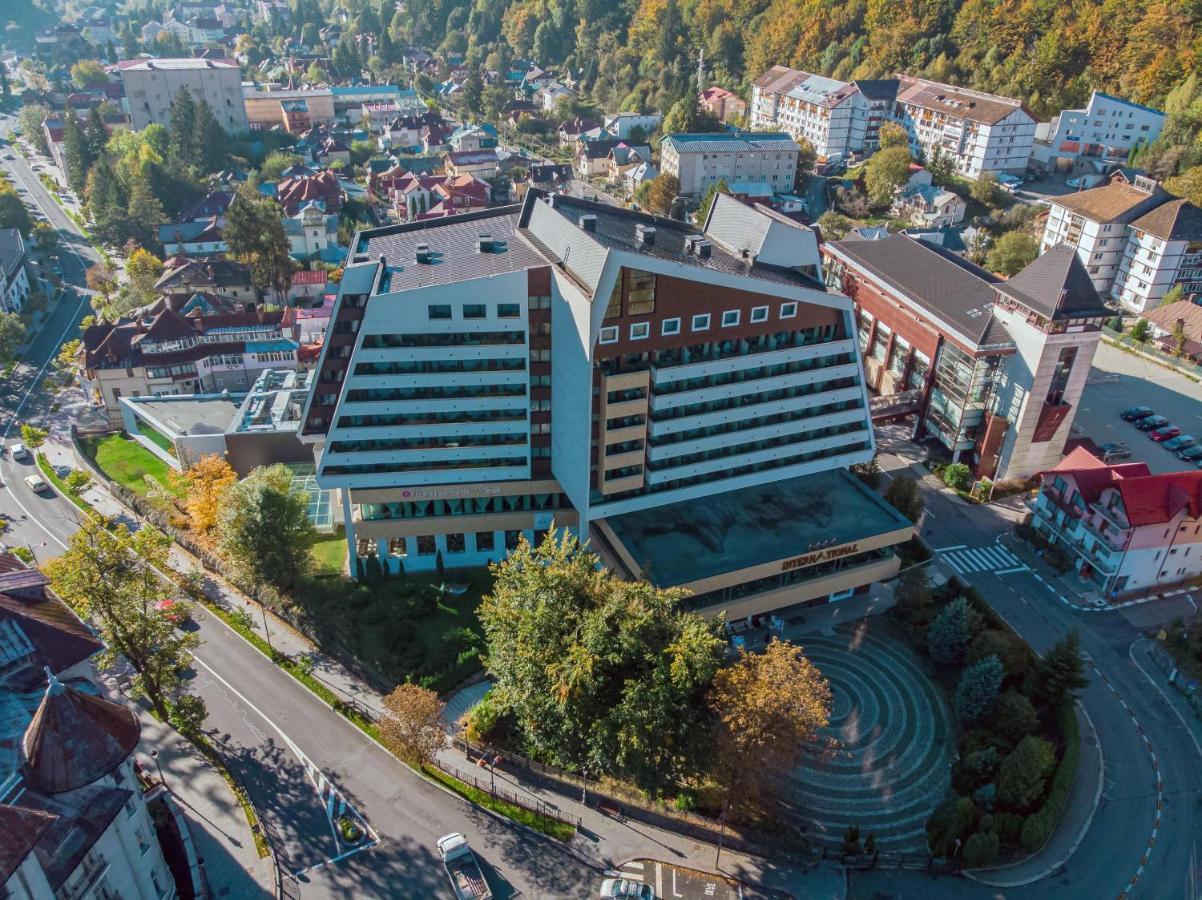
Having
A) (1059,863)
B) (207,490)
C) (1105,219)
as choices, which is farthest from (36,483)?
(1105,219)

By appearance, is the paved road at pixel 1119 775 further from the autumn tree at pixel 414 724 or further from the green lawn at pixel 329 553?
the green lawn at pixel 329 553

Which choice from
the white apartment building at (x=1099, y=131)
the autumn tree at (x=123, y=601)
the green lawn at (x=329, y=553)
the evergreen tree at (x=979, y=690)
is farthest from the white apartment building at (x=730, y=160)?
the autumn tree at (x=123, y=601)

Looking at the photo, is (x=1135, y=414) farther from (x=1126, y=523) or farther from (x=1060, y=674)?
(x=1060, y=674)

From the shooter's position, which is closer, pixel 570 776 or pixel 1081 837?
pixel 1081 837

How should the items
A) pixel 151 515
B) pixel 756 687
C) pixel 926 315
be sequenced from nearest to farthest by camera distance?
1. pixel 756 687
2. pixel 151 515
3. pixel 926 315

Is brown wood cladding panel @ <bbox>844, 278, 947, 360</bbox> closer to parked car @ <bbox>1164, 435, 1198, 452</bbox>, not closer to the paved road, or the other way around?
the paved road

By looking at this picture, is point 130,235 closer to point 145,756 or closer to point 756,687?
point 145,756

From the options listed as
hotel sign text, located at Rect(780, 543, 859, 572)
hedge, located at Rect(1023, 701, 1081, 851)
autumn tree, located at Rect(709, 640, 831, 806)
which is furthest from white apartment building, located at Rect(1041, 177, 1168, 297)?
autumn tree, located at Rect(709, 640, 831, 806)

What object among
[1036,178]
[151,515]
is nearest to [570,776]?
[151,515]
